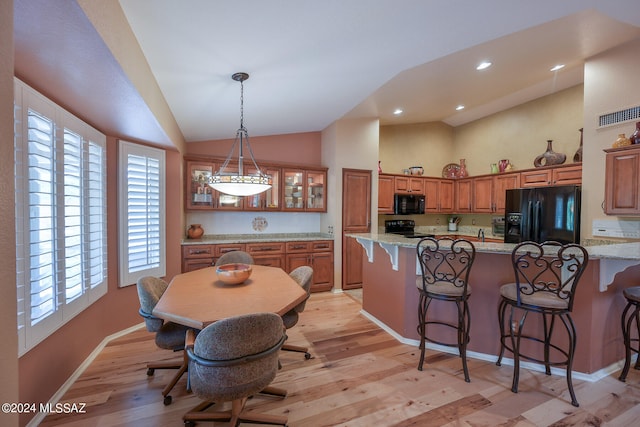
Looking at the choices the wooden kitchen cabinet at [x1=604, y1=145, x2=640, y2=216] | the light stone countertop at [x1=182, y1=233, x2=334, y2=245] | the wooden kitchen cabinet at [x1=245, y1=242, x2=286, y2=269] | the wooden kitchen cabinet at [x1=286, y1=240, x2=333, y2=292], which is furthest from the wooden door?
the wooden kitchen cabinet at [x1=604, y1=145, x2=640, y2=216]

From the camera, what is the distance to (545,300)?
1.92 m

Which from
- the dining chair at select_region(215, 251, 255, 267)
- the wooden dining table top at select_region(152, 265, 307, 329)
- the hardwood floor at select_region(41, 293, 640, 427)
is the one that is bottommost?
the hardwood floor at select_region(41, 293, 640, 427)

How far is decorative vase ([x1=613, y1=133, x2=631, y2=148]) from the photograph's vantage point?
9.34 feet

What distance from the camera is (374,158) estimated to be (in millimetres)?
4695

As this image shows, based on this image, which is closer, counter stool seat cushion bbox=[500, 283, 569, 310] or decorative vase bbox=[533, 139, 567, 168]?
counter stool seat cushion bbox=[500, 283, 569, 310]

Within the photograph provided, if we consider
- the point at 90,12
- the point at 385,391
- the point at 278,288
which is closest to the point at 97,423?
the point at 278,288

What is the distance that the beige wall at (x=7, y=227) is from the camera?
2.39ft

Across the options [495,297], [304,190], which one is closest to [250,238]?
[304,190]

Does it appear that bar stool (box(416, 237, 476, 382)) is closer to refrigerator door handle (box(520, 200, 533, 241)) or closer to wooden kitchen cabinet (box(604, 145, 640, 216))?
wooden kitchen cabinet (box(604, 145, 640, 216))

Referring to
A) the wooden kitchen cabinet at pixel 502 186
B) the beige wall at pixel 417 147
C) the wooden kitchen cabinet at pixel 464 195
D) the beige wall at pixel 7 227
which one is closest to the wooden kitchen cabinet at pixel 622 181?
the wooden kitchen cabinet at pixel 502 186

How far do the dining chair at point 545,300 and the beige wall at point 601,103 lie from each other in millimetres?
1695

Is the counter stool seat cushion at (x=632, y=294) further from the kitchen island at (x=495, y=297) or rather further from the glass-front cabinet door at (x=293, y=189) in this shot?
the glass-front cabinet door at (x=293, y=189)

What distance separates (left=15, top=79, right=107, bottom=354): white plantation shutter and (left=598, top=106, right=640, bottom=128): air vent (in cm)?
530

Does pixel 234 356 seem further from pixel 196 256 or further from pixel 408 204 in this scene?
pixel 408 204
